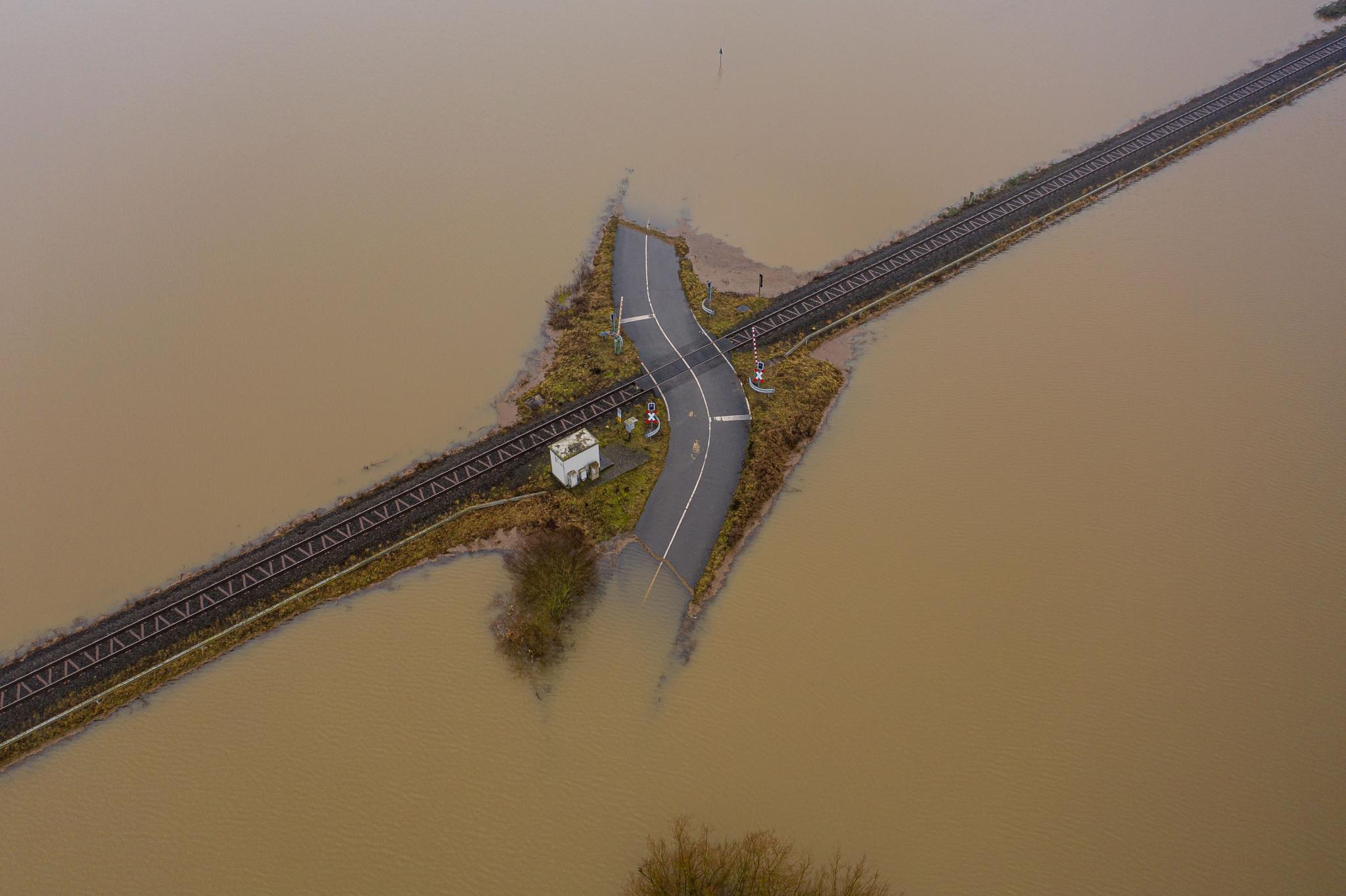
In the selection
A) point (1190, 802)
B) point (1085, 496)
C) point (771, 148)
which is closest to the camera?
point (1190, 802)

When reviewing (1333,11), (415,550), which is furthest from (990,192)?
(1333,11)

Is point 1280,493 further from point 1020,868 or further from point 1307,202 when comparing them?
point 1307,202

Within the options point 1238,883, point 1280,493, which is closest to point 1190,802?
point 1238,883

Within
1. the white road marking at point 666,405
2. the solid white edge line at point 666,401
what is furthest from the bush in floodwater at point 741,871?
the solid white edge line at point 666,401

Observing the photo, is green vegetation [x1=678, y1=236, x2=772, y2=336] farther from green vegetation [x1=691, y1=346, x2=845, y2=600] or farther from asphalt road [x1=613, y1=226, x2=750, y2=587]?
green vegetation [x1=691, y1=346, x2=845, y2=600]

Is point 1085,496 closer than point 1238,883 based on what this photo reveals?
No

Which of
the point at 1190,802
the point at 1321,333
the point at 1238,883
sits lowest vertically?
the point at 1238,883

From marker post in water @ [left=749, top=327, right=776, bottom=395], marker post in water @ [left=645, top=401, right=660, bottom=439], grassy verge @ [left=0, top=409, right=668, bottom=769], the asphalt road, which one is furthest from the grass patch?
grassy verge @ [left=0, top=409, right=668, bottom=769]

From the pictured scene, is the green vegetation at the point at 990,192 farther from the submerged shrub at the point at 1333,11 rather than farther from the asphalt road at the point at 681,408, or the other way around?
the submerged shrub at the point at 1333,11
